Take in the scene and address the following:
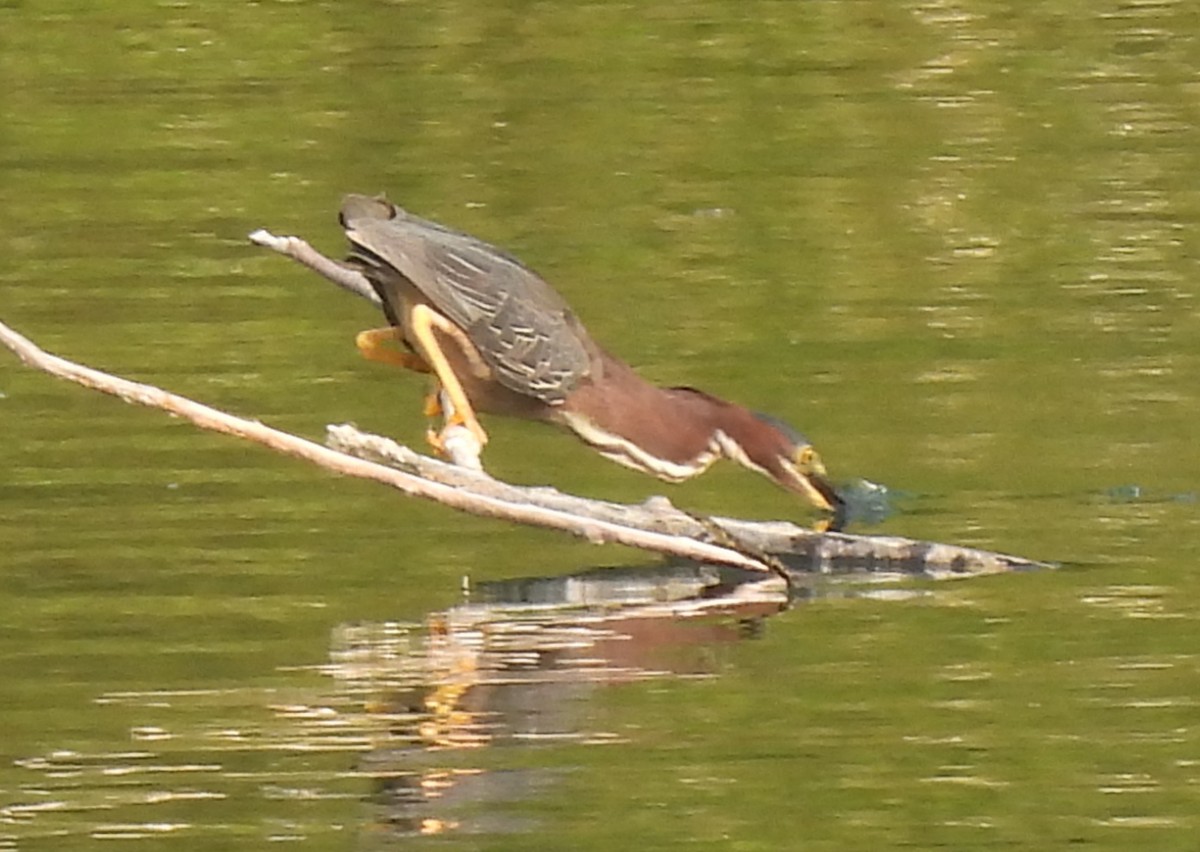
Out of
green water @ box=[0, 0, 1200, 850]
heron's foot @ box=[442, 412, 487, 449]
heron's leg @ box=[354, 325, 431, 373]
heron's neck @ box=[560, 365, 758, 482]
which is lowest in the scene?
green water @ box=[0, 0, 1200, 850]

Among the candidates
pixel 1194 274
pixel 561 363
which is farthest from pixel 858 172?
pixel 561 363

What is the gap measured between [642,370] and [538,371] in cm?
273

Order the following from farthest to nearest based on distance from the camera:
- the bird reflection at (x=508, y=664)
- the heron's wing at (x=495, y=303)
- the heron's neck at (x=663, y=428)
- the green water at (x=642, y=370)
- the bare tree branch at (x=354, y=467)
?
the heron's neck at (x=663, y=428)
the heron's wing at (x=495, y=303)
the bare tree branch at (x=354, y=467)
the green water at (x=642, y=370)
the bird reflection at (x=508, y=664)

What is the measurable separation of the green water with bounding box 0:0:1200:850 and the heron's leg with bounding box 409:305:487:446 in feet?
1.35

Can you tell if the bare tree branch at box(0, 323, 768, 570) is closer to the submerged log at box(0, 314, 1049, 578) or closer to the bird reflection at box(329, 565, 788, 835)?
the submerged log at box(0, 314, 1049, 578)

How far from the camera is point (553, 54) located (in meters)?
20.7

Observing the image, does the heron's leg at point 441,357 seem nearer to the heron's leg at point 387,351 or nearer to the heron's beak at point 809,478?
the heron's leg at point 387,351

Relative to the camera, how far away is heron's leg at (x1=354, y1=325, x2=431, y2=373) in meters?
10.4

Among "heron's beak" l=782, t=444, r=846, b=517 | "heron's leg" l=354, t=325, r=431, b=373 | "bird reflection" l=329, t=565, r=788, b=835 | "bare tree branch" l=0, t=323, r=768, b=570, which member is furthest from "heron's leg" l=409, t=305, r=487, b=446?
"bare tree branch" l=0, t=323, r=768, b=570

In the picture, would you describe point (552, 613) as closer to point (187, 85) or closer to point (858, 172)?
point (858, 172)

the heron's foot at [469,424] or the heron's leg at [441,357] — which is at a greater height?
the heron's leg at [441,357]

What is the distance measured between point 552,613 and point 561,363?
1.15 meters

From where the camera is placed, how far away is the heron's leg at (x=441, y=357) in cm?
1023

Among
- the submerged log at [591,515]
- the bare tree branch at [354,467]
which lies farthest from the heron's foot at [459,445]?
the bare tree branch at [354,467]
